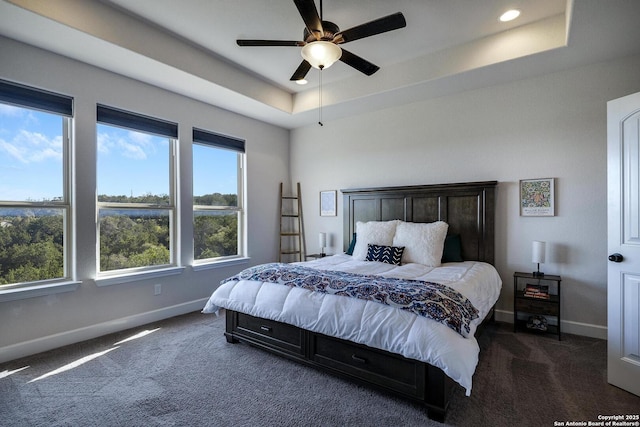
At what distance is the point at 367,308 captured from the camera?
2.17 meters

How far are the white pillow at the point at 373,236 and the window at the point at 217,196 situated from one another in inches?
76.8

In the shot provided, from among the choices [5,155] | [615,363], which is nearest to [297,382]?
[615,363]

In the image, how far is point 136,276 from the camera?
11.4 feet

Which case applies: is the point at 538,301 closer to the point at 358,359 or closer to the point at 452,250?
the point at 452,250

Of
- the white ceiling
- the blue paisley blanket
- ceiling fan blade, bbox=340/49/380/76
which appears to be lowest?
the blue paisley blanket

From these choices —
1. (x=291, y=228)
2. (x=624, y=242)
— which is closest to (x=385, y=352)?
(x=624, y=242)

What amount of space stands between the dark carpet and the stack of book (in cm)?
45

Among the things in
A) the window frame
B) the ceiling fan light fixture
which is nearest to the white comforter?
the window frame

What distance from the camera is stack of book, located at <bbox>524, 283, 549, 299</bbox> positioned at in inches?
123

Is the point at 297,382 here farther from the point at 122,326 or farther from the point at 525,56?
the point at 525,56

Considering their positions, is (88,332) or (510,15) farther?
(88,332)

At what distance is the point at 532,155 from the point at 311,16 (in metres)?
2.86

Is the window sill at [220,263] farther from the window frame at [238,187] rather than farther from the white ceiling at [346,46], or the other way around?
the white ceiling at [346,46]

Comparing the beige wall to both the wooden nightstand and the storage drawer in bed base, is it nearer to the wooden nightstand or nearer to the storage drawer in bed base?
the wooden nightstand
